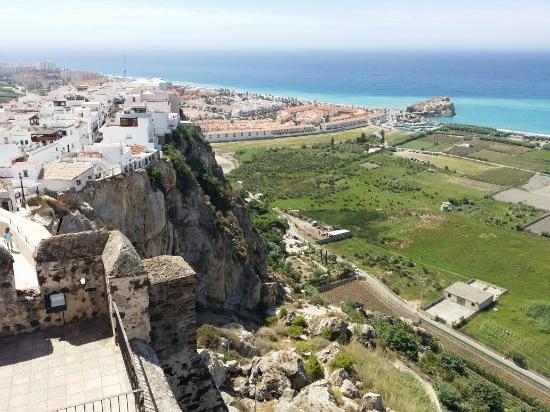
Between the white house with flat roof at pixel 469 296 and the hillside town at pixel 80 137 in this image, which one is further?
the white house with flat roof at pixel 469 296

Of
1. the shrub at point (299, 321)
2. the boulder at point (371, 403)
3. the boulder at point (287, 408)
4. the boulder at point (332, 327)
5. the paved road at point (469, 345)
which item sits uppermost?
the boulder at point (287, 408)

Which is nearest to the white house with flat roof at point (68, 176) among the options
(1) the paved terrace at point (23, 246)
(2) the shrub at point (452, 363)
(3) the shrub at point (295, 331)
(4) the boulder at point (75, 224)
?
(4) the boulder at point (75, 224)

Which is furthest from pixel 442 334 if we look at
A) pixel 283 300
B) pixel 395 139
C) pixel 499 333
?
pixel 395 139

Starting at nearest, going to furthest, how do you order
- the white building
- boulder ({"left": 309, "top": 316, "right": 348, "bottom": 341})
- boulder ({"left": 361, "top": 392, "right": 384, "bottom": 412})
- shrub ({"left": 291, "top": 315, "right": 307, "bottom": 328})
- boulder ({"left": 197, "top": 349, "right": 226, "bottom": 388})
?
boulder ({"left": 361, "top": 392, "right": 384, "bottom": 412}), boulder ({"left": 197, "top": 349, "right": 226, "bottom": 388}), boulder ({"left": 309, "top": 316, "right": 348, "bottom": 341}), shrub ({"left": 291, "top": 315, "right": 307, "bottom": 328}), the white building

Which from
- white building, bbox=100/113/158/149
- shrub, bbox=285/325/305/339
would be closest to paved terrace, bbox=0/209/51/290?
shrub, bbox=285/325/305/339

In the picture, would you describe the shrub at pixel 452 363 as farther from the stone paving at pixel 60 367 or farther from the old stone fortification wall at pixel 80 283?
the stone paving at pixel 60 367

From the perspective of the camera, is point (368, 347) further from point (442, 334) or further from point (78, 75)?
point (78, 75)

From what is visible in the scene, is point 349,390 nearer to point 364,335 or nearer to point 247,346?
point 247,346

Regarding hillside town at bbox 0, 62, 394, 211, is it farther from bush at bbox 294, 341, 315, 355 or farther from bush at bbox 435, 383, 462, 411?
bush at bbox 435, 383, 462, 411
